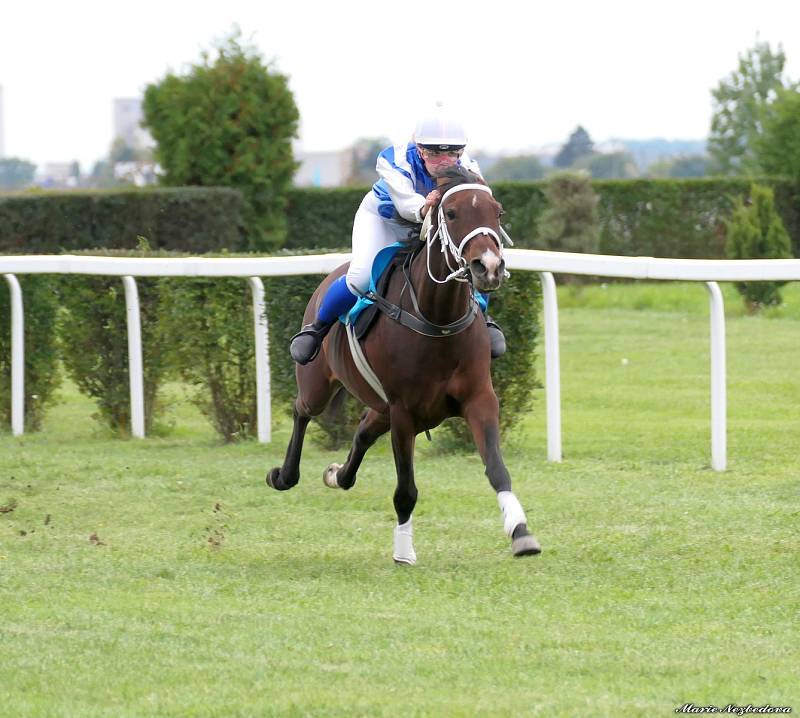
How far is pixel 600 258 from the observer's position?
9.31 m

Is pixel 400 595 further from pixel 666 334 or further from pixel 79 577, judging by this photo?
pixel 666 334

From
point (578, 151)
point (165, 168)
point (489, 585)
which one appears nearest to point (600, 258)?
point (489, 585)

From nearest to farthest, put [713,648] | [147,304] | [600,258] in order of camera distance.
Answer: [713,648], [600,258], [147,304]

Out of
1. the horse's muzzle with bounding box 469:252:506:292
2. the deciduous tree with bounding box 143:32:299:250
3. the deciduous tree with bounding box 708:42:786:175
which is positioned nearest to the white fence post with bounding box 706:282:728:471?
the horse's muzzle with bounding box 469:252:506:292

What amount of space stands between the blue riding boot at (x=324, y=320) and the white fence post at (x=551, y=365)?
78.9 inches

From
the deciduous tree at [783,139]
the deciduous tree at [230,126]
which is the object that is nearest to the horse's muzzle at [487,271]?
the deciduous tree at [230,126]

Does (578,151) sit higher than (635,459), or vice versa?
(578,151)

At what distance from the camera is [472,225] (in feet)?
19.7

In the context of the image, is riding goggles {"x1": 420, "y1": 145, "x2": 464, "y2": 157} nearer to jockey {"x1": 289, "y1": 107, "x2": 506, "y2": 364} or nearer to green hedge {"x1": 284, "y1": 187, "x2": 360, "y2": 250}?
jockey {"x1": 289, "y1": 107, "x2": 506, "y2": 364}

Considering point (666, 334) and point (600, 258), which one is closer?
point (600, 258)

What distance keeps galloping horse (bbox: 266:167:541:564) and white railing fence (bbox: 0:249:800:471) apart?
8.16 ft

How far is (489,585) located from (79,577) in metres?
1.74

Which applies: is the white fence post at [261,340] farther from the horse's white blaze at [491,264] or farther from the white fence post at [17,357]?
the horse's white blaze at [491,264]

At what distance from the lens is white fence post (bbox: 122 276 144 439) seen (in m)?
11.0
